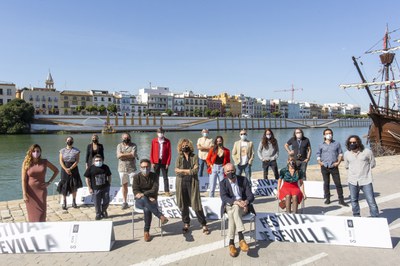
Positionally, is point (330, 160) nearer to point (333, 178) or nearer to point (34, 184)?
point (333, 178)

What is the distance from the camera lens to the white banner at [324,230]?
506cm

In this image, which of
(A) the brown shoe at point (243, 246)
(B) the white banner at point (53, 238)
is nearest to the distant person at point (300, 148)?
(A) the brown shoe at point (243, 246)

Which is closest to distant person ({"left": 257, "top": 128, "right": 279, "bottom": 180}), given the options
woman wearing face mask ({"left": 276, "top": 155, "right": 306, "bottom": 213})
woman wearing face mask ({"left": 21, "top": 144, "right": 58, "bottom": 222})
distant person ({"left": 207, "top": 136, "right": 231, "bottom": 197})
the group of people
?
the group of people

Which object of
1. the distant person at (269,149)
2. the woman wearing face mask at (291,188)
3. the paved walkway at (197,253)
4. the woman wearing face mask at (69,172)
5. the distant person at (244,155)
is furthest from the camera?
the distant person at (269,149)

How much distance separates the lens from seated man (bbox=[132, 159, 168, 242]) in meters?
5.54

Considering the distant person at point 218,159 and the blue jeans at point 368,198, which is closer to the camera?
the blue jeans at point 368,198

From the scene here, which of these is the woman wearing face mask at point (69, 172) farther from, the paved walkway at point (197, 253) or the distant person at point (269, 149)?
the distant person at point (269, 149)

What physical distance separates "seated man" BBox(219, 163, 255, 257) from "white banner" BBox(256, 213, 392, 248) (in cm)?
46

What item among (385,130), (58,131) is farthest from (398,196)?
(58,131)

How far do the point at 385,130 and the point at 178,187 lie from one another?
26.2 metres

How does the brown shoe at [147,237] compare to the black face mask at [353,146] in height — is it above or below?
below

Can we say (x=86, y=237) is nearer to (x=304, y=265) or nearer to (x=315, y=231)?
(x=304, y=265)

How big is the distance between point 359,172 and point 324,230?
1603 millimetres

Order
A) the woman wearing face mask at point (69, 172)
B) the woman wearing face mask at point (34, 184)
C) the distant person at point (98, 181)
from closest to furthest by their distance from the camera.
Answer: the woman wearing face mask at point (34, 184)
the distant person at point (98, 181)
the woman wearing face mask at point (69, 172)
